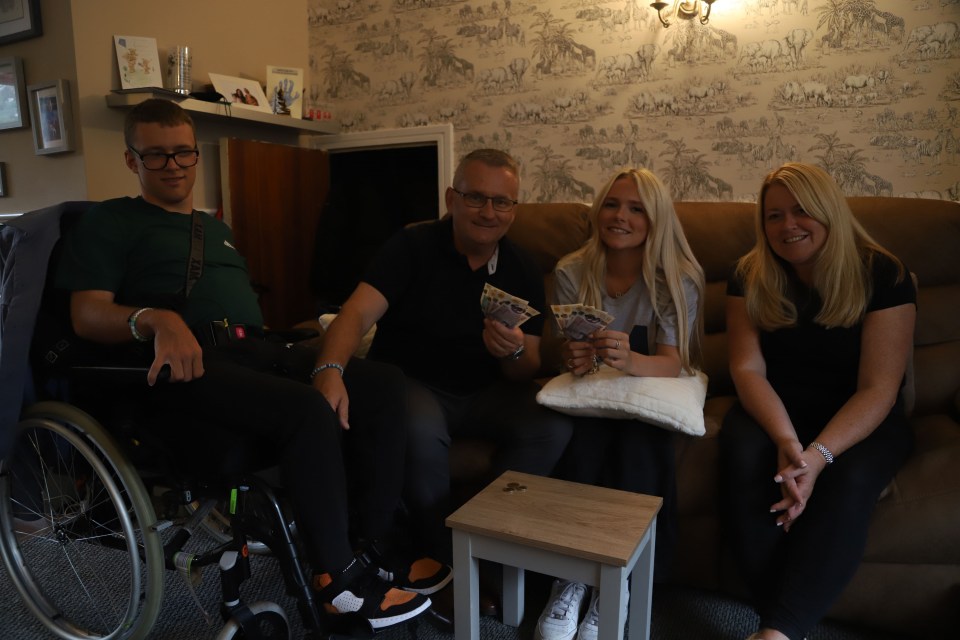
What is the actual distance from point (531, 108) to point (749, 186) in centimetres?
115

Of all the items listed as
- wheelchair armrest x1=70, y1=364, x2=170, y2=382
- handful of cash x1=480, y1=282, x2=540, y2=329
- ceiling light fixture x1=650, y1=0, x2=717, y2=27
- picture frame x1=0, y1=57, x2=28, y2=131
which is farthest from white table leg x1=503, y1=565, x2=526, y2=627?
picture frame x1=0, y1=57, x2=28, y2=131

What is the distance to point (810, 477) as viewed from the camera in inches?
59.0

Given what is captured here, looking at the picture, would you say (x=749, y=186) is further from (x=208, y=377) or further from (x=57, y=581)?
(x=57, y=581)

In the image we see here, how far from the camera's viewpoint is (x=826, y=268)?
171 centimetres

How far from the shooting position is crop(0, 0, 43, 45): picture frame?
2.70m

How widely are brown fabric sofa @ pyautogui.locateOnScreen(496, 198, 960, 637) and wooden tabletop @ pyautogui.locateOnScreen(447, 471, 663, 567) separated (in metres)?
0.35

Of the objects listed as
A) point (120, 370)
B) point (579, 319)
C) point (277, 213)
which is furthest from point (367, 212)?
point (120, 370)

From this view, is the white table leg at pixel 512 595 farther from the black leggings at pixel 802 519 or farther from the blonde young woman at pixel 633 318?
the black leggings at pixel 802 519

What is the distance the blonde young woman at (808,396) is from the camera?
144cm

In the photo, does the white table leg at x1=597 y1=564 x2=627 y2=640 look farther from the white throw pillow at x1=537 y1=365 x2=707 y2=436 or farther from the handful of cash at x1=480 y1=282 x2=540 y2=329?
the handful of cash at x1=480 y1=282 x2=540 y2=329

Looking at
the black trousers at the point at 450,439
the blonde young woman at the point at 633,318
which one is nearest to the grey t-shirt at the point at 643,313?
the blonde young woman at the point at 633,318

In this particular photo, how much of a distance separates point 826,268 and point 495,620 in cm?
130

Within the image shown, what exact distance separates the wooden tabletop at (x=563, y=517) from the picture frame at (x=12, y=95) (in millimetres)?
2836

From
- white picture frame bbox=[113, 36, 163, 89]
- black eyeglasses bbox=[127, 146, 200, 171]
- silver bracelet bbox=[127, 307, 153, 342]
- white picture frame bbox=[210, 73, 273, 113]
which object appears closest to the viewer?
silver bracelet bbox=[127, 307, 153, 342]
